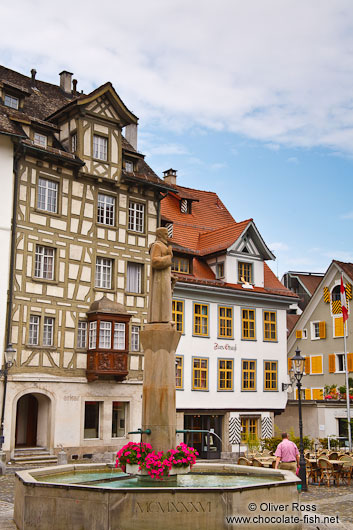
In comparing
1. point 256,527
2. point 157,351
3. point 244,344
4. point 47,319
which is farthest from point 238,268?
point 256,527

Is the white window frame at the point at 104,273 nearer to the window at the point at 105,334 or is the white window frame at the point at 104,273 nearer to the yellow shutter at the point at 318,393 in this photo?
the window at the point at 105,334

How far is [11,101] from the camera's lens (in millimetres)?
30047

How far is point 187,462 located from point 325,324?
32453 mm

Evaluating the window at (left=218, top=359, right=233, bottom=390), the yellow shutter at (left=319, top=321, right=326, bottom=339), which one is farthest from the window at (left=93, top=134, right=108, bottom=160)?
the yellow shutter at (left=319, top=321, right=326, bottom=339)

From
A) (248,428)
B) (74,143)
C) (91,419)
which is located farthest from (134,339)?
(74,143)

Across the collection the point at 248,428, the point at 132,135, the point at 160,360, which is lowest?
the point at 248,428

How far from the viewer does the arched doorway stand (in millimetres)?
28453

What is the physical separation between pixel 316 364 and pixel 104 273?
62.7 ft

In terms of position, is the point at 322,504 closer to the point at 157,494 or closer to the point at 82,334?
the point at 157,494

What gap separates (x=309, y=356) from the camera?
45062mm

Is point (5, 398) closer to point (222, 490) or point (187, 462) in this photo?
point (187, 462)

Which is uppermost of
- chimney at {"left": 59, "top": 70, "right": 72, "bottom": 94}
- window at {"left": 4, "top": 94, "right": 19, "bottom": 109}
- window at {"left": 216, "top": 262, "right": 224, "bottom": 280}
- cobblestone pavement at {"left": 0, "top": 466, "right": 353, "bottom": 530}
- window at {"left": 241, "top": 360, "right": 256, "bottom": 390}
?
chimney at {"left": 59, "top": 70, "right": 72, "bottom": 94}

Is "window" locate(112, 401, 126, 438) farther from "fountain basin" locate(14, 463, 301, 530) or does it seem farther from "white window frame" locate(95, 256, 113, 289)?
"fountain basin" locate(14, 463, 301, 530)

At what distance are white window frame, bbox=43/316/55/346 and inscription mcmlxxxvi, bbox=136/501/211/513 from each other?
60.2 ft
